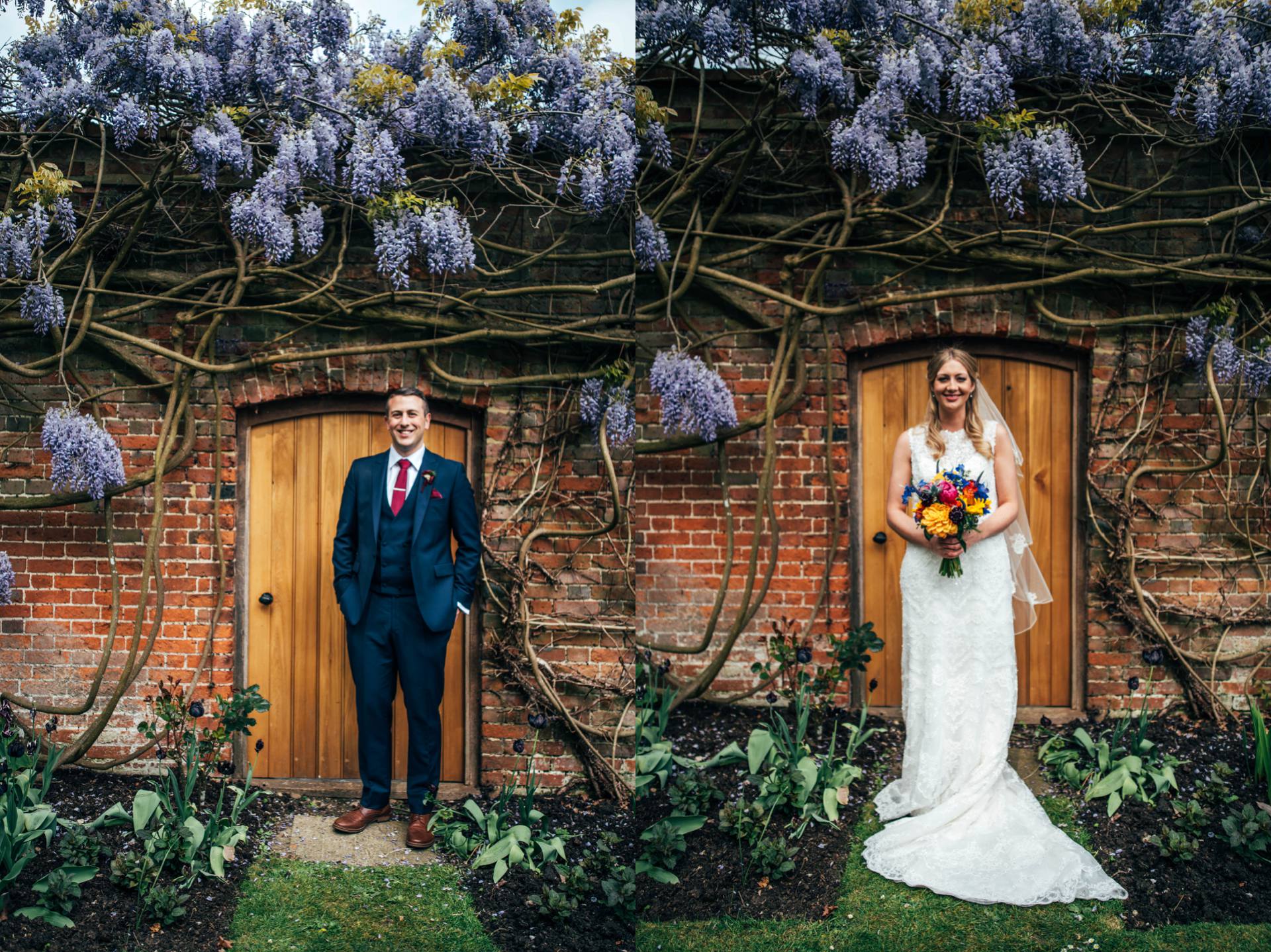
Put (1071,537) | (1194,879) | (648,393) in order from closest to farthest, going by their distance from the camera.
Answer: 1. (1194,879)
2. (648,393)
3. (1071,537)

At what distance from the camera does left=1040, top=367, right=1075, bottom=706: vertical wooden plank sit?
3566mm

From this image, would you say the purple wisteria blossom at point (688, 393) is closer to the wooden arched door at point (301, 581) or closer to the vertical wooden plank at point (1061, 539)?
the wooden arched door at point (301, 581)

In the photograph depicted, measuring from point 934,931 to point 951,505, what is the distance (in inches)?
55.5

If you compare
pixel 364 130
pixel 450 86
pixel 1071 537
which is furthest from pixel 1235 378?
pixel 364 130

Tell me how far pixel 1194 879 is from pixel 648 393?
2.49 metres

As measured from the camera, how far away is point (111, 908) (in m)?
2.91

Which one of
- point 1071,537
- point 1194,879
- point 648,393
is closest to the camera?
point 1194,879

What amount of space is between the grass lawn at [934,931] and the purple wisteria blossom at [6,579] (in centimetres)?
249

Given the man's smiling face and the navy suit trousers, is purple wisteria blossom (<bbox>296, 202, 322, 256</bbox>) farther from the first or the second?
the navy suit trousers

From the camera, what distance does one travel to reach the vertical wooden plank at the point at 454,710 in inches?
132

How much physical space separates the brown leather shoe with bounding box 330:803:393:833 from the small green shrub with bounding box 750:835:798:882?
1294mm

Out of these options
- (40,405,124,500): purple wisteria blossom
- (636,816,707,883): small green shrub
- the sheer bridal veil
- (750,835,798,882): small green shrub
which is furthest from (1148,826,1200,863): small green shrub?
(40,405,124,500): purple wisteria blossom

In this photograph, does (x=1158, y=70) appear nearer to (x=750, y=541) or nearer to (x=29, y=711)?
(x=750, y=541)

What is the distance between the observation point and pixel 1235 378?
137 inches
